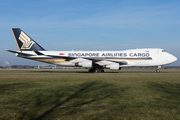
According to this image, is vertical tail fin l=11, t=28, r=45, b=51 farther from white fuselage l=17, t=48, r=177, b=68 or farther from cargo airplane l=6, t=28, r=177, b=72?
white fuselage l=17, t=48, r=177, b=68

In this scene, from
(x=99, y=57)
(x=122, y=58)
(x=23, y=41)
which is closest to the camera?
(x=122, y=58)

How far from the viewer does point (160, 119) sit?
6.05m

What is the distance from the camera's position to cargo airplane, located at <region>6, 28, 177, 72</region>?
37.3 metres

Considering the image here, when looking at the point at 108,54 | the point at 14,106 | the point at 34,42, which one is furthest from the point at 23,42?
the point at 14,106

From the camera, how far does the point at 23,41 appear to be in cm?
4031

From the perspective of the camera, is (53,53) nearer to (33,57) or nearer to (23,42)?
(33,57)

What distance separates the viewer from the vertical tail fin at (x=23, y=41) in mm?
40031

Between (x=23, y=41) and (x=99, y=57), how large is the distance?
17481 mm

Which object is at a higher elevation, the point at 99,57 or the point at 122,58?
the point at 99,57

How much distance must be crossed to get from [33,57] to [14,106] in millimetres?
32804

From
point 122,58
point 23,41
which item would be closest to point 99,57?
point 122,58

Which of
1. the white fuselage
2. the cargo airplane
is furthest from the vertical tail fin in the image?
the white fuselage

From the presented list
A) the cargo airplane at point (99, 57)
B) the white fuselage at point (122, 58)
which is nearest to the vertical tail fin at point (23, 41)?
the cargo airplane at point (99, 57)

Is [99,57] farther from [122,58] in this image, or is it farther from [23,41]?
[23,41]
